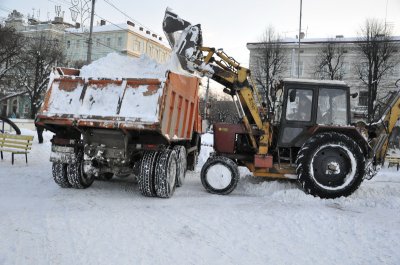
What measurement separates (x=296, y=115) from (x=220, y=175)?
6.47 ft

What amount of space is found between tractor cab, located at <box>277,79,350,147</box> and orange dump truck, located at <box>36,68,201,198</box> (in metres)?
2.22

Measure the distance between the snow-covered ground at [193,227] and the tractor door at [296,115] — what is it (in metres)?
1.09

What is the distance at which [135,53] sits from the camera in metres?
47.9

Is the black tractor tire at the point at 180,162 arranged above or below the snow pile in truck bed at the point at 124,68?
below

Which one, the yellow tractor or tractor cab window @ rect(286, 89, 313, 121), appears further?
tractor cab window @ rect(286, 89, 313, 121)

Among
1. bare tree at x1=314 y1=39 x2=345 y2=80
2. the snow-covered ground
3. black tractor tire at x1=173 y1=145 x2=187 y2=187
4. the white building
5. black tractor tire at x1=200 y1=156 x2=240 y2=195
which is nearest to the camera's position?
the snow-covered ground

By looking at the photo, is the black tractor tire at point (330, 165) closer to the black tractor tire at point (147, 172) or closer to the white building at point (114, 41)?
the black tractor tire at point (147, 172)

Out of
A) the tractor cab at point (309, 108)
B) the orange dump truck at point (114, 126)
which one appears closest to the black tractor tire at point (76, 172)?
the orange dump truck at point (114, 126)

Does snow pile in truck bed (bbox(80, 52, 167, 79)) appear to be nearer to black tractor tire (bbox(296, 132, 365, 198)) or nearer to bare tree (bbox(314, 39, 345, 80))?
black tractor tire (bbox(296, 132, 365, 198))

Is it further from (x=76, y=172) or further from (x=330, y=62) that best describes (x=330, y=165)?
(x=330, y=62)

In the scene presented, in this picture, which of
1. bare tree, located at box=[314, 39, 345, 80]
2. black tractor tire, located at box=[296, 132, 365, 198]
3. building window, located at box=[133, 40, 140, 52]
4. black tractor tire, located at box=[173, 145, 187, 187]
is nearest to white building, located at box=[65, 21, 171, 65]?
building window, located at box=[133, 40, 140, 52]

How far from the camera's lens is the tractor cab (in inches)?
303

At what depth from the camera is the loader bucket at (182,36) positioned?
7.64 m

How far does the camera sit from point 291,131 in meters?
7.76
